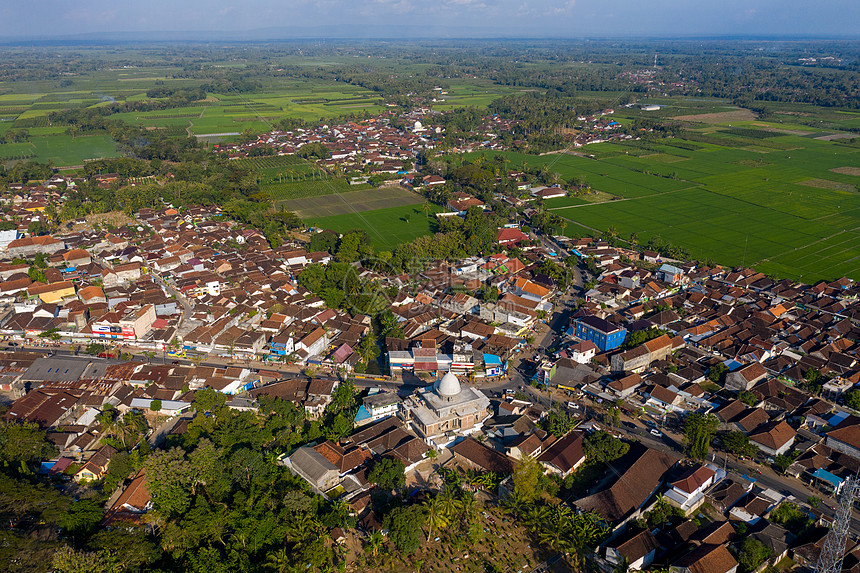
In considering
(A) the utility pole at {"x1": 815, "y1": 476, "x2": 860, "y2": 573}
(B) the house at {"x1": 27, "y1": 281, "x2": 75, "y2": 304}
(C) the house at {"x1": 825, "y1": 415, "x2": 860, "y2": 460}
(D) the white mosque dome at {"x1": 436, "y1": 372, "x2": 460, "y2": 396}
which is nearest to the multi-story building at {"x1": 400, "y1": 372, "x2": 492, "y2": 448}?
(D) the white mosque dome at {"x1": 436, "y1": 372, "x2": 460, "y2": 396}

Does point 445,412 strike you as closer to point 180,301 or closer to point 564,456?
point 564,456

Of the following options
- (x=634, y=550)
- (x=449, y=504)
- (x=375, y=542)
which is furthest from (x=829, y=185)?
(x=375, y=542)

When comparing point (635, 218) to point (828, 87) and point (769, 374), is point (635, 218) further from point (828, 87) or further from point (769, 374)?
point (828, 87)

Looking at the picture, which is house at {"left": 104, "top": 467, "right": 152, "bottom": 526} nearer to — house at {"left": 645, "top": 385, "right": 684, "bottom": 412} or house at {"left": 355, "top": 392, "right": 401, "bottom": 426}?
house at {"left": 355, "top": 392, "right": 401, "bottom": 426}

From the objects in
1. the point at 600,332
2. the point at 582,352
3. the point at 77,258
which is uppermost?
the point at 77,258

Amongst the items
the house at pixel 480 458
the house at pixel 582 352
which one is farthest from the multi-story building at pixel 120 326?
the house at pixel 582 352

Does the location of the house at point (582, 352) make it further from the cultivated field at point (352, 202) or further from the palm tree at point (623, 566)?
the cultivated field at point (352, 202)
